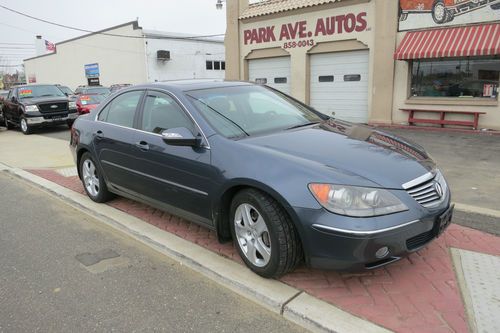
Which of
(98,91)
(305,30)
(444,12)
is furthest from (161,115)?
(98,91)

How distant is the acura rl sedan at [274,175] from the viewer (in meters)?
3.01

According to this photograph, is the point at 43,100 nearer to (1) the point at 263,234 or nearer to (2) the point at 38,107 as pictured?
(2) the point at 38,107

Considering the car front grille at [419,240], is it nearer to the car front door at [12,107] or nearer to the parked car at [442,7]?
the parked car at [442,7]

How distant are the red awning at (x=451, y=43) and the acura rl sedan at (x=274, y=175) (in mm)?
8048

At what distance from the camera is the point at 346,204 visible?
299 cm

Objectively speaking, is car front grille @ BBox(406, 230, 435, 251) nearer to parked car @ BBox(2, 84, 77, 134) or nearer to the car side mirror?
the car side mirror

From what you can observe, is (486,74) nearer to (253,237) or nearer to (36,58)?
(253,237)

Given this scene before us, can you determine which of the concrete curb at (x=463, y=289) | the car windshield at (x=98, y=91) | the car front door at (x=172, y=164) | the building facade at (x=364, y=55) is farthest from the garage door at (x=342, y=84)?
the concrete curb at (x=463, y=289)

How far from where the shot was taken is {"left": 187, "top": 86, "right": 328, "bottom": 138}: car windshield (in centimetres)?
402

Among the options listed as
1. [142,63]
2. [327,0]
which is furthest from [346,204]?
[142,63]

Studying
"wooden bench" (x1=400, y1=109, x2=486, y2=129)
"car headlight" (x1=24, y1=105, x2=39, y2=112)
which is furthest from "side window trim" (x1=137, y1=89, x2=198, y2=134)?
"car headlight" (x1=24, y1=105, x2=39, y2=112)

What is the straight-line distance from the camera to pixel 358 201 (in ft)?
9.79

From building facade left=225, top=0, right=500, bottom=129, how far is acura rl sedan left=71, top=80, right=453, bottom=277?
8787mm

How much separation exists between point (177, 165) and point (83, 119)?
258 centimetres
